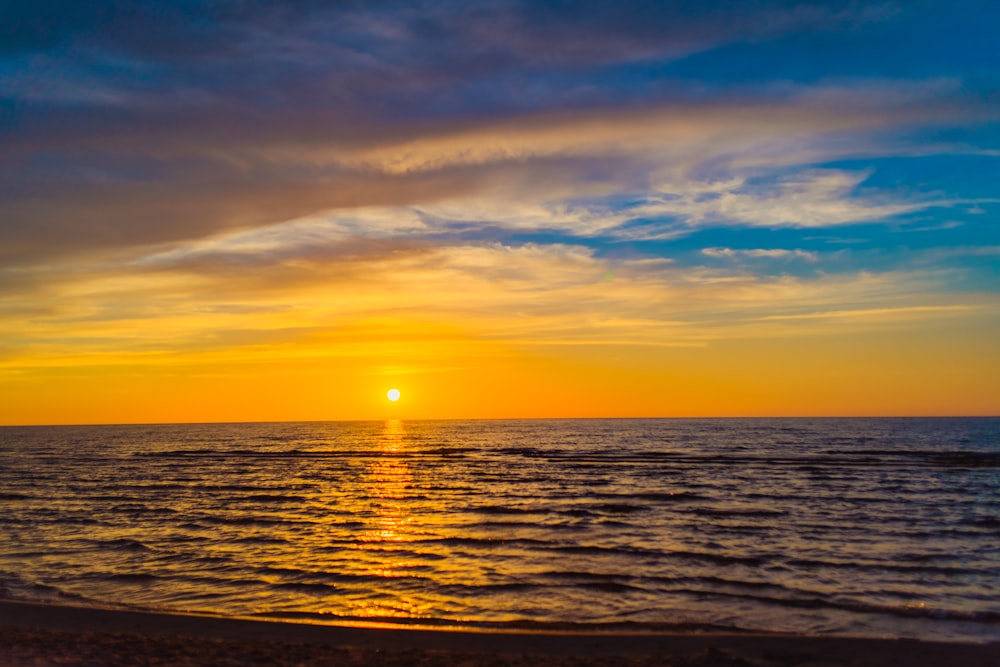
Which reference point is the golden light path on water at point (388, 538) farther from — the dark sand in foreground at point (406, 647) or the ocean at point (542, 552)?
the dark sand in foreground at point (406, 647)

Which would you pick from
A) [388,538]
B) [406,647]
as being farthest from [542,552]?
[406,647]

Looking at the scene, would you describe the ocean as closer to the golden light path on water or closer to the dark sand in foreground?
the golden light path on water

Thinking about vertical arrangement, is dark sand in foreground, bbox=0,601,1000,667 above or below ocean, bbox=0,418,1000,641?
above

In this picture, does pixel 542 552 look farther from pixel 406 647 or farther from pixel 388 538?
pixel 406 647

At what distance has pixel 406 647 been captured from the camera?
1304cm

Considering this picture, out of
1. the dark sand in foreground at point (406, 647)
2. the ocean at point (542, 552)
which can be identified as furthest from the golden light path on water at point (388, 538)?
the dark sand in foreground at point (406, 647)

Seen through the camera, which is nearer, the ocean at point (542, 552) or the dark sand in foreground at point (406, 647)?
the dark sand in foreground at point (406, 647)

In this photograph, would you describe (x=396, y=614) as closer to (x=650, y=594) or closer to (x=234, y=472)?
(x=650, y=594)

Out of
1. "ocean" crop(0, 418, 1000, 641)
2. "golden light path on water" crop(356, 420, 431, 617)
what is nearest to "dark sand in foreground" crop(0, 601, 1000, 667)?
"ocean" crop(0, 418, 1000, 641)

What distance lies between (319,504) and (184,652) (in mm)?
24340

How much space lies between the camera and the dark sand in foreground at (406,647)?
39.0ft

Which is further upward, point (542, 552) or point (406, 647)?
point (406, 647)

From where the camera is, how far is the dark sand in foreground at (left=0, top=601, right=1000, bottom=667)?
1188 centimetres

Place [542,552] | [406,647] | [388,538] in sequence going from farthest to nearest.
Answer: [388,538] < [542,552] < [406,647]
